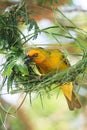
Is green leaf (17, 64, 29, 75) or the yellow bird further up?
green leaf (17, 64, 29, 75)

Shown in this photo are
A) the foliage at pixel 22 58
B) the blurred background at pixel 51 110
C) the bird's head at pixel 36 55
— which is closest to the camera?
the foliage at pixel 22 58

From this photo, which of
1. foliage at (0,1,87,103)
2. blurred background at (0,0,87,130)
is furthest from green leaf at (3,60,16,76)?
blurred background at (0,0,87,130)

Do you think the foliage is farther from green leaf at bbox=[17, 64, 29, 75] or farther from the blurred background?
the blurred background

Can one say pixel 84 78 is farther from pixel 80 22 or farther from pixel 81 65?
pixel 80 22

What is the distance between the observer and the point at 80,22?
1.44 metres

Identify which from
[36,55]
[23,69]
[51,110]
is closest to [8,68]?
[23,69]

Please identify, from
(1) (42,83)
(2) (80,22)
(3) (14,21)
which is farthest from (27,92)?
(2) (80,22)

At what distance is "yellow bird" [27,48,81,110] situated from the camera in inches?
32.6

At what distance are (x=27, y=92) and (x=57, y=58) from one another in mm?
171

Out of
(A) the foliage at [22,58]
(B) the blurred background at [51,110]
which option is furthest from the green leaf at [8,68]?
(B) the blurred background at [51,110]

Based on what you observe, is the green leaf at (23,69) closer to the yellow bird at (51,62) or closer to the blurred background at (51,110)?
the yellow bird at (51,62)

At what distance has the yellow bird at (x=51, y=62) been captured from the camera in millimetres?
828

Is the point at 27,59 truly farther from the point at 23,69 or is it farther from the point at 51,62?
the point at 51,62

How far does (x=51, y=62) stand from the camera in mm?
894
